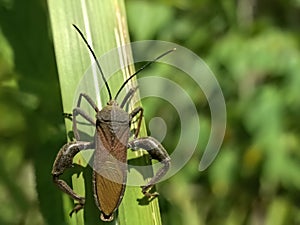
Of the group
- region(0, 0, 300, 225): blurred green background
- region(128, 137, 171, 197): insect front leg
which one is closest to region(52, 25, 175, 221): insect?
region(128, 137, 171, 197): insect front leg

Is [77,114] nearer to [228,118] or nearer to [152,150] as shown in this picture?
[152,150]

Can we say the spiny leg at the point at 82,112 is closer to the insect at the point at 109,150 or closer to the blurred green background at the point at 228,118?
the insect at the point at 109,150

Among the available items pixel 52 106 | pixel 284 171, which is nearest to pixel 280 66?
pixel 284 171

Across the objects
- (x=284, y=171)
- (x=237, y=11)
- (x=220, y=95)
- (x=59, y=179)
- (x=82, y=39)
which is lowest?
(x=284, y=171)

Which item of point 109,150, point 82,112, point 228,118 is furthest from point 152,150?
point 228,118

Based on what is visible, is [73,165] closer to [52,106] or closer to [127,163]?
[127,163]
